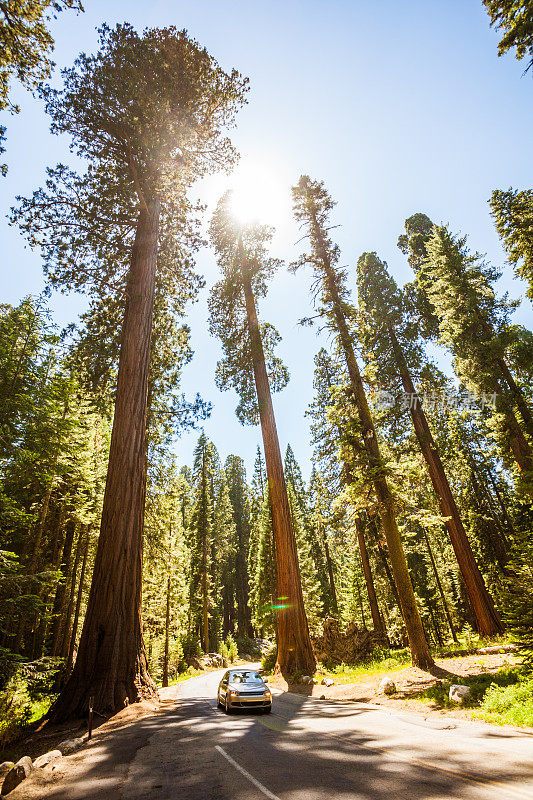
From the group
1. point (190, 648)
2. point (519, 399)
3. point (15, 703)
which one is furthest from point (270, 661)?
point (519, 399)

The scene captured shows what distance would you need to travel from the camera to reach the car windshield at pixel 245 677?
10.3 metres

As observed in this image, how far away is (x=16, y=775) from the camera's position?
4570 millimetres

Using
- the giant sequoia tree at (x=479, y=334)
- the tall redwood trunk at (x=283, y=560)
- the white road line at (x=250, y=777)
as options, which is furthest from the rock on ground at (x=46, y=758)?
the giant sequoia tree at (x=479, y=334)

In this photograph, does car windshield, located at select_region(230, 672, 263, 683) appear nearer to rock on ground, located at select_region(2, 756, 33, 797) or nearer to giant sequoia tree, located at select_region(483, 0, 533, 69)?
rock on ground, located at select_region(2, 756, 33, 797)

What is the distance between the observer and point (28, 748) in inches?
247

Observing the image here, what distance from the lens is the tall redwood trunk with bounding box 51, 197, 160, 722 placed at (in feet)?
25.7

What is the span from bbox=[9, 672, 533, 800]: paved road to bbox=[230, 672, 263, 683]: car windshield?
3.23m

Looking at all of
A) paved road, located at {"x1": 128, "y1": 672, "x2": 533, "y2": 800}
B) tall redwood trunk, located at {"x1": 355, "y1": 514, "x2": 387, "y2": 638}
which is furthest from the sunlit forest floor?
tall redwood trunk, located at {"x1": 355, "y1": 514, "x2": 387, "y2": 638}

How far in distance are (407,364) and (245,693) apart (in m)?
16.1

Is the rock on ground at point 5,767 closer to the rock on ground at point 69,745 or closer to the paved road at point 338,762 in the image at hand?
the rock on ground at point 69,745

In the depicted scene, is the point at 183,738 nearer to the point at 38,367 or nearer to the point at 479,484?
the point at 38,367

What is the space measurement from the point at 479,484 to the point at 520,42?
2502cm

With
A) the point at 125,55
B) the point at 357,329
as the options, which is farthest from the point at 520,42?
the point at 125,55

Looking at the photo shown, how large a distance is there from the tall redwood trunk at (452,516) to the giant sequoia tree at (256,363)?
6643 mm
